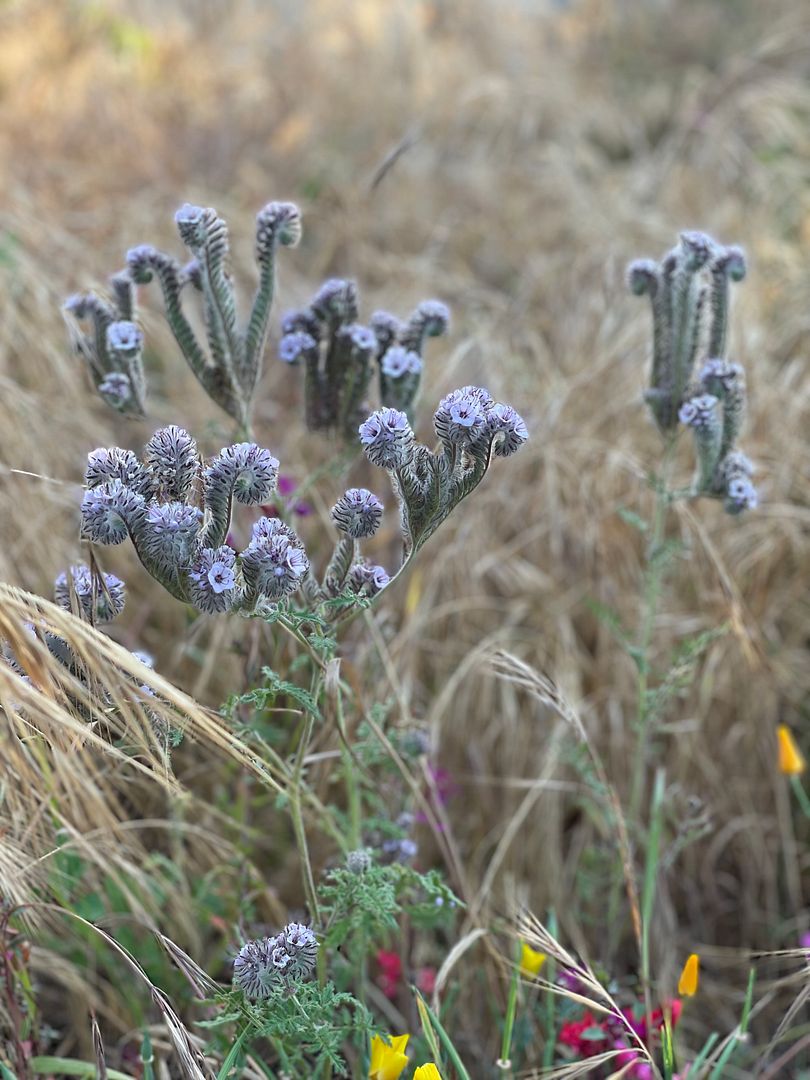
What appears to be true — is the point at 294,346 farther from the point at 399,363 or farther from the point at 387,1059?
the point at 387,1059

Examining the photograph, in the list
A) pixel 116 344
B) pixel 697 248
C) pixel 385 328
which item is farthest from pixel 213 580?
pixel 697 248

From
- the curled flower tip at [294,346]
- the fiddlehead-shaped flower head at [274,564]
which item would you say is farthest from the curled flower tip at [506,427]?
the curled flower tip at [294,346]

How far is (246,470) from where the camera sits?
123cm

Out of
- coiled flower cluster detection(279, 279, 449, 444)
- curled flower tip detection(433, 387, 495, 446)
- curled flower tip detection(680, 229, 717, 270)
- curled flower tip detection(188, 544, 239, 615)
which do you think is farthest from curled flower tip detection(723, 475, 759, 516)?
curled flower tip detection(188, 544, 239, 615)

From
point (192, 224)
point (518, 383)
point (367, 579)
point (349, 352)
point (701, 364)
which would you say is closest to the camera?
point (367, 579)

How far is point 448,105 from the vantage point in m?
5.84

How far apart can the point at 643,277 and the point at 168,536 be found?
0.99 m

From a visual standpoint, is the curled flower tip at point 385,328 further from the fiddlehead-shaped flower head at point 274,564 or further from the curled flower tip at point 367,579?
the fiddlehead-shaped flower head at point 274,564

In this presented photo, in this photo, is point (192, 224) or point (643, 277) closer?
point (192, 224)

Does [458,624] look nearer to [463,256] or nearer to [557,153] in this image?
[463,256]

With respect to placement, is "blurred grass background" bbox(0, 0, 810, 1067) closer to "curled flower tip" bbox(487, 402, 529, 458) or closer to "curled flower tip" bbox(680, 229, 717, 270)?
"curled flower tip" bbox(680, 229, 717, 270)

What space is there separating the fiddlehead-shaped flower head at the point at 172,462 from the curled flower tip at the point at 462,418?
282 mm

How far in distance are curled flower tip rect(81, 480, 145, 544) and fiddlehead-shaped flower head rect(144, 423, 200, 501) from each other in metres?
0.06

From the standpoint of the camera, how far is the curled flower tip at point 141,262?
1.61 metres
